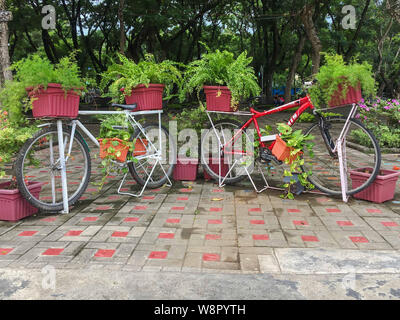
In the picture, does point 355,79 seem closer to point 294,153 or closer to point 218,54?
point 294,153

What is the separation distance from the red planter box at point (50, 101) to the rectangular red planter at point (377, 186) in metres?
3.19

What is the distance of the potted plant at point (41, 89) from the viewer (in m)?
3.56

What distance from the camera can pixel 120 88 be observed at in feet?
15.4

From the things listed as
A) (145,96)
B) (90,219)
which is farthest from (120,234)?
(145,96)

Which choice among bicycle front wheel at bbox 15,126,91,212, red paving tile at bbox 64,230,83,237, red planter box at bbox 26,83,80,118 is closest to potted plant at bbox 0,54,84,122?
red planter box at bbox 26,83,80,118

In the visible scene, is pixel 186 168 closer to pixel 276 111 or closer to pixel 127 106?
pixel 127 106

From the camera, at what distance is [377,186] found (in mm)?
4098

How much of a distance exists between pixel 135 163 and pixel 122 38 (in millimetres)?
9398

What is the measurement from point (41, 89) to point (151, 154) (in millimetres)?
1569

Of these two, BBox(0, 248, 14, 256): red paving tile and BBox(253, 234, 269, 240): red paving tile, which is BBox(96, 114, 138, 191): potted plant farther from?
BBox(253, 234, 269, 240): red paving tile

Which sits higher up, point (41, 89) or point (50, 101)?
point (41, 89)

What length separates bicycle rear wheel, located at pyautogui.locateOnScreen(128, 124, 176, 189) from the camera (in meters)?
4.61

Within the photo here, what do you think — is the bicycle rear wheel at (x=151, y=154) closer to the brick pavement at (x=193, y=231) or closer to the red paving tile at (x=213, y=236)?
the brick pavement at (x=193, y=231)
